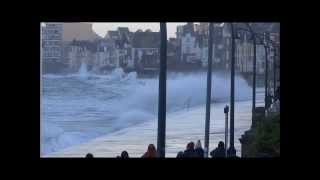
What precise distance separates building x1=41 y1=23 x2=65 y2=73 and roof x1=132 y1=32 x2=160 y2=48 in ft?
2.01

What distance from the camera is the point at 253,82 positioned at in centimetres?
1013

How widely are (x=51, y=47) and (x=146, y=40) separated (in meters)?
0.77

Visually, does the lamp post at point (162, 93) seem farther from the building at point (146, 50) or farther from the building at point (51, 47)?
the building at point (51, 47)

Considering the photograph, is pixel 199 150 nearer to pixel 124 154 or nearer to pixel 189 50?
pixel 124 154

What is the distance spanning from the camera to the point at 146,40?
9883 mm

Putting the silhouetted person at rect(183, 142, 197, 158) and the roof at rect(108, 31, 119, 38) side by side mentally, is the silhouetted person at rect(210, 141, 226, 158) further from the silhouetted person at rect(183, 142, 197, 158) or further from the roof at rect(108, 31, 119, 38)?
the roof at rect(108, 31, 119, 38)

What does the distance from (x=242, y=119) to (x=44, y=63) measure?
1712 millimetres

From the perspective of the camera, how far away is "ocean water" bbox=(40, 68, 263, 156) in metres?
9.63

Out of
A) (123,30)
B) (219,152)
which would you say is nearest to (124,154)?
(219,152)

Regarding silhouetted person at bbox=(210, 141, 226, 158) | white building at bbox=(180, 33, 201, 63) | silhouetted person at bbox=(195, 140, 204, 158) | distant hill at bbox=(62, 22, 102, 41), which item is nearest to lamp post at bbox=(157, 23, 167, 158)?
white building at bbox=(180, 33, 201, 63)

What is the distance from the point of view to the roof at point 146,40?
9820 mm

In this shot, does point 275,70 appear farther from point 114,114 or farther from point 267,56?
point 114,114
